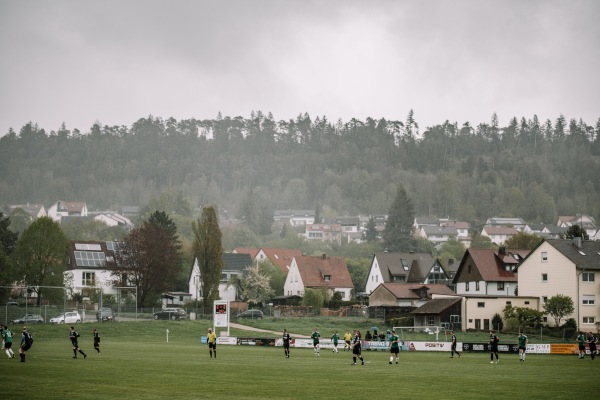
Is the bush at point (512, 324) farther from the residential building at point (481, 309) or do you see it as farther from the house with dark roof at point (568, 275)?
the house with dark roof at point (568, 275)

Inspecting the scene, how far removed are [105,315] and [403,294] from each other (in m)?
38.5

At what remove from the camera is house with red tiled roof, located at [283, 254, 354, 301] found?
12791 centimetres

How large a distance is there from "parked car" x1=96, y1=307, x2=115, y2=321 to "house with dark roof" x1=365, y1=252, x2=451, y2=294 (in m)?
51.0

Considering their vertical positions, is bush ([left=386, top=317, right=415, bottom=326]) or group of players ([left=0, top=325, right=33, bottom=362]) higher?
group of players ([left=0, top=325, right=33, bottom=362])

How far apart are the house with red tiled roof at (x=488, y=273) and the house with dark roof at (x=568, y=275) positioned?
7974 millimetres

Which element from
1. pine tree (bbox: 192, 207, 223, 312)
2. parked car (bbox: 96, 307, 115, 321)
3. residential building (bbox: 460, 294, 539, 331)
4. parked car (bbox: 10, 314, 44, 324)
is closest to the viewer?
parked car (bbox: 10, 314, 44, 324)

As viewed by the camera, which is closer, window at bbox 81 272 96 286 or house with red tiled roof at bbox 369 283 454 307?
house with red tiled roof at bbox 369 283 454 307

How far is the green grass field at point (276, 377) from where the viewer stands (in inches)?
1152

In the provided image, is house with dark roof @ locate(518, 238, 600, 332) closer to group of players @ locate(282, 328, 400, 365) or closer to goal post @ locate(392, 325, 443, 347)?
goal post @ locate(392, 325, 443, 347)

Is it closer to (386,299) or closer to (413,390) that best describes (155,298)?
(386,299)

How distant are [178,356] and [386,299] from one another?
5941cm

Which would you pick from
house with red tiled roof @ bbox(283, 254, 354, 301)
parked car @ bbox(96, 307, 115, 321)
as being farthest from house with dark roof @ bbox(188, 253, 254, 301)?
parked car @ bbox(96, 307, 115, 321)

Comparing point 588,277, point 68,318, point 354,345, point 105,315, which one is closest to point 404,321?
point 588,277

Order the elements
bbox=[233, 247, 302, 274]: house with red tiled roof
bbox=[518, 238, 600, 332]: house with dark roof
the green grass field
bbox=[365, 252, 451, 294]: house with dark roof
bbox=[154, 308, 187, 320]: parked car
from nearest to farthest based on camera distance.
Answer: the green grass field → bbox=[518, 238, 600, 332]: house with dark roof → bbox=[154, 308, 187, 320]: parked car → bbox=[365, 252, 451, 294]: house with dark roof → bbox=[233, 247, 302, 274]: house with red tiled roof
